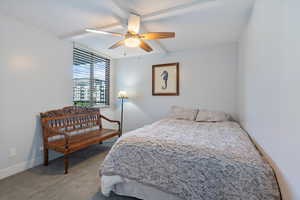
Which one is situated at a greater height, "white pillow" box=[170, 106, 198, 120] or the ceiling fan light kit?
the ceiling fan light kit

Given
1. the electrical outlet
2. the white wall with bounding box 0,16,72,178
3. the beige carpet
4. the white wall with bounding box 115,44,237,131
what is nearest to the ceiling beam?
the white wall with bounding box 0,16,72,178

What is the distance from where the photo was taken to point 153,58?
3803 millimetres

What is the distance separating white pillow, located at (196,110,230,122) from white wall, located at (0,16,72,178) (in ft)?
9.97

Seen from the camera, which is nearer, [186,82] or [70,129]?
[70,129]

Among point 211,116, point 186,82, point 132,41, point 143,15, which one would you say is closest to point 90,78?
point 132,41

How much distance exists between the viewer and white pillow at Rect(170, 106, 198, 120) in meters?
3.11

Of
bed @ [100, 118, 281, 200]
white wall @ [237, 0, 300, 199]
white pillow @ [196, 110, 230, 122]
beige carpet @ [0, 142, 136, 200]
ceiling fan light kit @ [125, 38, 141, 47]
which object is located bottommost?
beige carpet @ [0, 142, 136, 200]

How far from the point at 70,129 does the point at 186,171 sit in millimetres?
2469

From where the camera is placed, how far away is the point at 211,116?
114 inches

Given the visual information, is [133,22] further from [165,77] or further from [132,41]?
[165,77]

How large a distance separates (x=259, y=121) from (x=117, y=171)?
1721 millimetres

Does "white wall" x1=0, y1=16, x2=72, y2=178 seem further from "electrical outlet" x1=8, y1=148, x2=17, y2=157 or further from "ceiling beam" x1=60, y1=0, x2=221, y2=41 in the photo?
"ceiling beam" x1=60, y1=0, x2=221, y2=41

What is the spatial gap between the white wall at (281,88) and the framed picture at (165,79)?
7.09ft

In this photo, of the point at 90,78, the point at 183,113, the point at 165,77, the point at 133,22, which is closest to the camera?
the point at 133,22
